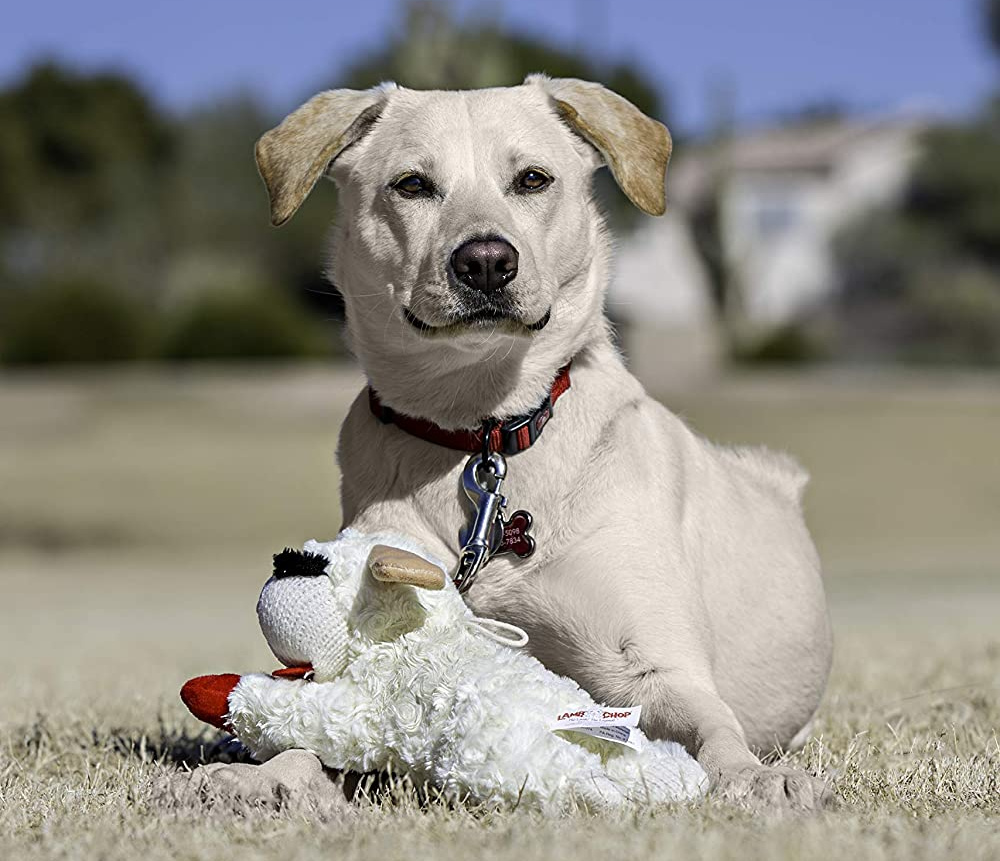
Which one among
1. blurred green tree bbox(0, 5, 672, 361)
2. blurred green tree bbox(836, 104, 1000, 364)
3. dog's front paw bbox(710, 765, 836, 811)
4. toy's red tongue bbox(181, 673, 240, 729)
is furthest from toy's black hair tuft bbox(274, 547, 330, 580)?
blurred green tree bbox(836, 104, 1000, 364)

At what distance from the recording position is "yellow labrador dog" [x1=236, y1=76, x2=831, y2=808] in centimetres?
351

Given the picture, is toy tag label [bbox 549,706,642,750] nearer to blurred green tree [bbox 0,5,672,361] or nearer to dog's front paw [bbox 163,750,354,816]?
dog's front paw [bbox 163,750,354,816]

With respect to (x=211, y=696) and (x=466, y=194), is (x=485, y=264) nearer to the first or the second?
(x=466, y=194)

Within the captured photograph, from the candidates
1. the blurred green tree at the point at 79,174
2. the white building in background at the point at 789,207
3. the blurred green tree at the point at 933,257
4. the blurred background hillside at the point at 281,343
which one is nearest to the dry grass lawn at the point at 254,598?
the blurred background hillside at the point at 281,343

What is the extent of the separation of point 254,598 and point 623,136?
30.0 feet

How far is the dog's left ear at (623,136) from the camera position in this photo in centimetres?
406

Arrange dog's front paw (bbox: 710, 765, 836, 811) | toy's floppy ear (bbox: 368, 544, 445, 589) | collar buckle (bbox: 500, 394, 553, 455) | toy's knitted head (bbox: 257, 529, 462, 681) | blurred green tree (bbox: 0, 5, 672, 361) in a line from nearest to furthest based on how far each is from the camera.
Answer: dog's front paw (bbox: 710, 765, 836, 811)
toy's floppy ear (bbox: 368, 544, 445, 589)
toy's knitted head (bbox: 257, 529, 462, 681)
collar buckle (bbox: 500, 394, 553, 455)
blurred green tree (bbox: 0, 5, 672, 361)

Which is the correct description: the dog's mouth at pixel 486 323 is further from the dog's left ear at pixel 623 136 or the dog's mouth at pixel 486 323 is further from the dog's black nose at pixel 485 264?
the dog's left ear at pixel 623 136

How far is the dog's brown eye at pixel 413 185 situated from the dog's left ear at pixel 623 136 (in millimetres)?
517

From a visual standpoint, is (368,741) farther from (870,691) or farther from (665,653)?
(870,691)

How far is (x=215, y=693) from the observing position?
3.24 metres

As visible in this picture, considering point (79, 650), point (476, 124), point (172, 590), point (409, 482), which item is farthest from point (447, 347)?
point (172, 590)

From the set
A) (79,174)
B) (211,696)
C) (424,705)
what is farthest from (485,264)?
(79,174)

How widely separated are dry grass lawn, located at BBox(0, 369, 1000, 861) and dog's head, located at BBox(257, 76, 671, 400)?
3.84 ft
